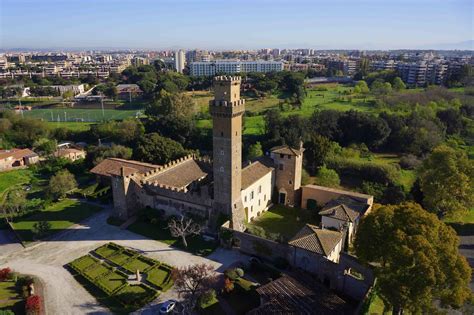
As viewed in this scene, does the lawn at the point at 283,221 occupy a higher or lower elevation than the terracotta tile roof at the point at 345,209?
lower

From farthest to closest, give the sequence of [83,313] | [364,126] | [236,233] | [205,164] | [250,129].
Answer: [250,129] → [364,126] → [205,164] → [236,233] → [83,313]

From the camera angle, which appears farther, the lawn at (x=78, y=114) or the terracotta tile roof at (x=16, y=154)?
the lawn at (x=78, y=114)

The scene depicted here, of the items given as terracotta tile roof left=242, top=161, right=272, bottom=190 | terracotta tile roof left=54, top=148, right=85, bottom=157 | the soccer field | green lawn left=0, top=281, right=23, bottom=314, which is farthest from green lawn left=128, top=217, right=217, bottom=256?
the soccer field

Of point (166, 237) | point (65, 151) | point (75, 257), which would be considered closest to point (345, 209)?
point (166, 237)

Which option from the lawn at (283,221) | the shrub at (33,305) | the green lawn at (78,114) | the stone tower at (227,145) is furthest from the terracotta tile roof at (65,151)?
the shrub at (33,305)

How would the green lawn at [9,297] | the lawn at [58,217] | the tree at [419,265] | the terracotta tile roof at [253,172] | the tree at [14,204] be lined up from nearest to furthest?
1. the tree at [419,265]
2. the green lawn at [9,297]
3. the lawn at [58,217]
4. the terracotta tile roof at [253,172]
5. the tree at [14,204]

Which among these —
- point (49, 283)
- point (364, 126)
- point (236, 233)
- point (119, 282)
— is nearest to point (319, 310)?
point (236, 233)

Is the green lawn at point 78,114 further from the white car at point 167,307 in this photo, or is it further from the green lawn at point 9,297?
the white car at point 167,307

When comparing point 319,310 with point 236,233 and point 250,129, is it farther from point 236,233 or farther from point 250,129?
point 250,129
